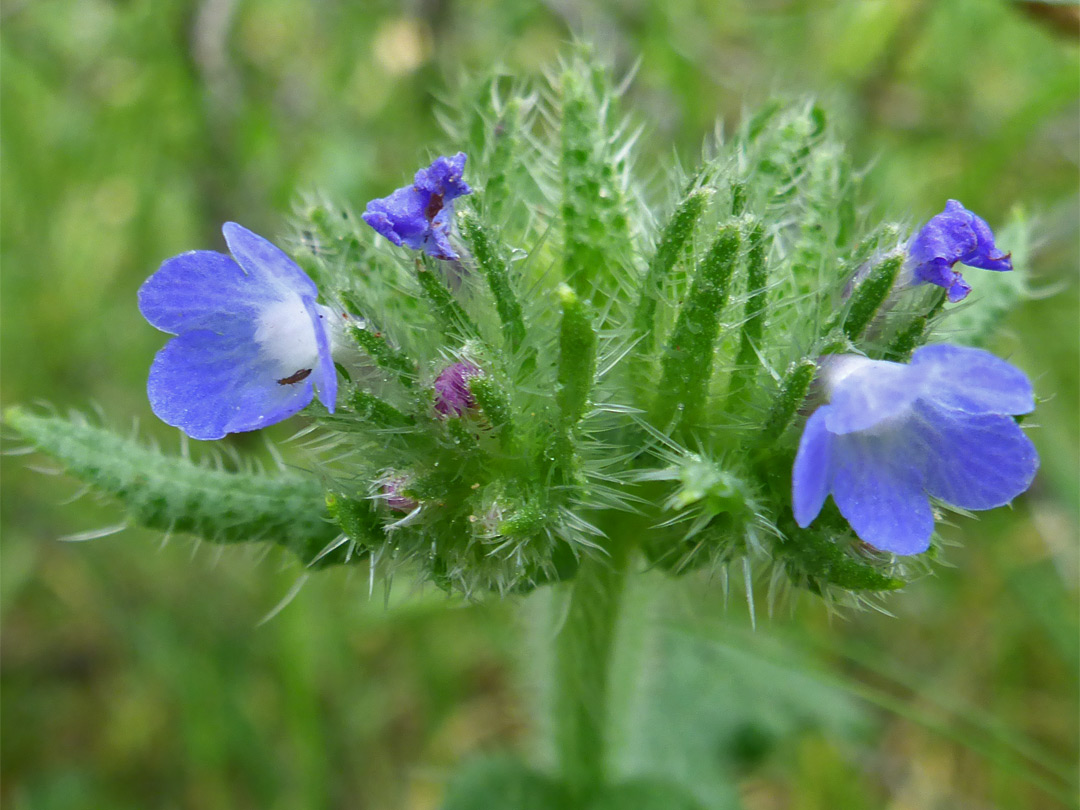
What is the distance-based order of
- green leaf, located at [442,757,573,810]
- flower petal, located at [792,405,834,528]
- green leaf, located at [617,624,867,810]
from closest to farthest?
flower petal, located at [792,405,834,528] < green leaf, located at [442,757,573,810] < green leaf, located at [617,624,867,810]

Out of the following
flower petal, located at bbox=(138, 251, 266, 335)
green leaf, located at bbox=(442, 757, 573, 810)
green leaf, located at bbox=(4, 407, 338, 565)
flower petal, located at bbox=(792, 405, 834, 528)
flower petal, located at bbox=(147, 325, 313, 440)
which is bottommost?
green leaf, located at bbox=(442, 757, 573, 810)

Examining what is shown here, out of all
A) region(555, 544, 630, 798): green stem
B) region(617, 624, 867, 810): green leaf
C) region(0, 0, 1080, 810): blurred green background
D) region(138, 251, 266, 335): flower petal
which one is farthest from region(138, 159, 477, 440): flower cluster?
region(617, 624, 867, 810): green leaf

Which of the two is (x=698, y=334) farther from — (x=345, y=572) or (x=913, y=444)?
(x=345, y=572)

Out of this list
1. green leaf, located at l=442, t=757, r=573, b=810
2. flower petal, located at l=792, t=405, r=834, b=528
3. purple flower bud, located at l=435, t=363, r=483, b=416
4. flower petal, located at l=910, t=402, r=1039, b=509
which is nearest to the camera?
flower petal, located at l=792, t=405, r=834, b=528

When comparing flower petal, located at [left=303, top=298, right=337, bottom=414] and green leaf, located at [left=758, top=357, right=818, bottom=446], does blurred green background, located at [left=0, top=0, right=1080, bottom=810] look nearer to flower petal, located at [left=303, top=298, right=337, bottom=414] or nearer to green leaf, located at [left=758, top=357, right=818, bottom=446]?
green leaf, located at [left=758, top=357, right=818, bottom=446]

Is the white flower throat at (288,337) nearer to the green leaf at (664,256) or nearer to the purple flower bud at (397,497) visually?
the purple flower bud at (397,497)

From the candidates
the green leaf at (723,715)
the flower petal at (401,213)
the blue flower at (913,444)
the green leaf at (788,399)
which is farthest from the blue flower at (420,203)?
the green leaf at (723,715)

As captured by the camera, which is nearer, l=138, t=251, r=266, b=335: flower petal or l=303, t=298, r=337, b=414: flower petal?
l=303, t=298, r=337, b=414: flower petal

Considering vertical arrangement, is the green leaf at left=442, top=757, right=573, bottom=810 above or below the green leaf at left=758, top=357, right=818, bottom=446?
below
